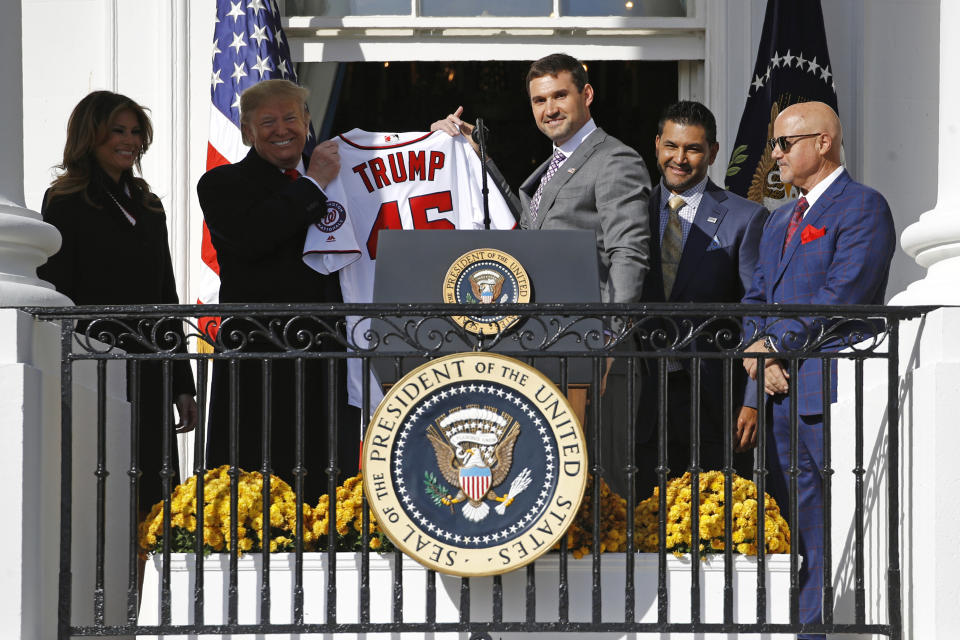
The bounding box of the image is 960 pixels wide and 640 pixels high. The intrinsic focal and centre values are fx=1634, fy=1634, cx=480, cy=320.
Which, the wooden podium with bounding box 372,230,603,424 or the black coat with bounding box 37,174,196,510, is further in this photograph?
the black coat with bounding box 37,174,196,510

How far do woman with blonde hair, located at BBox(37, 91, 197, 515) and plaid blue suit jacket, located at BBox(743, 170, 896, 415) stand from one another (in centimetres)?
228

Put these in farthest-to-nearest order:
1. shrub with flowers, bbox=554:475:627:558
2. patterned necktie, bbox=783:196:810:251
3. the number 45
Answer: the number 45 < patterned necktie, bbox=783:196:810:251 < shrub with flowers, bbox=554:475:627:558

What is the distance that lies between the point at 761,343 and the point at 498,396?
1.17m

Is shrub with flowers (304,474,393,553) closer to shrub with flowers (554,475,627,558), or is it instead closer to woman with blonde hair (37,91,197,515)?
shrub with flowers (554,475,627,558)

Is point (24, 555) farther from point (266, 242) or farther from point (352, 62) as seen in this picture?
point (352, 62)

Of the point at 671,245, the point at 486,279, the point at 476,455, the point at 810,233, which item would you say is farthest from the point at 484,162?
the point at 476,455

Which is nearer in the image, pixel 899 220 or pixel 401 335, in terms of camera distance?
pixel 401 335

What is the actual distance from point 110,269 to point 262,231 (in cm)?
61

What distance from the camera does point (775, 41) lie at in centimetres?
787

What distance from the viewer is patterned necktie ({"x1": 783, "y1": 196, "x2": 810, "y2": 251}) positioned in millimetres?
5955

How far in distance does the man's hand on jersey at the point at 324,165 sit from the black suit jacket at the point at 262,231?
10cm

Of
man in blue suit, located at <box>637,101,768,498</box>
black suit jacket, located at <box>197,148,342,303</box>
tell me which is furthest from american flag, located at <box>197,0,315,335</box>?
man in blue suit, located at <box>637,101,768,498</box>

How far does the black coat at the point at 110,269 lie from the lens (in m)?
6.29

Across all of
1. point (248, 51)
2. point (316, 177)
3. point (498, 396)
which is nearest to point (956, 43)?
point (498, 396)
